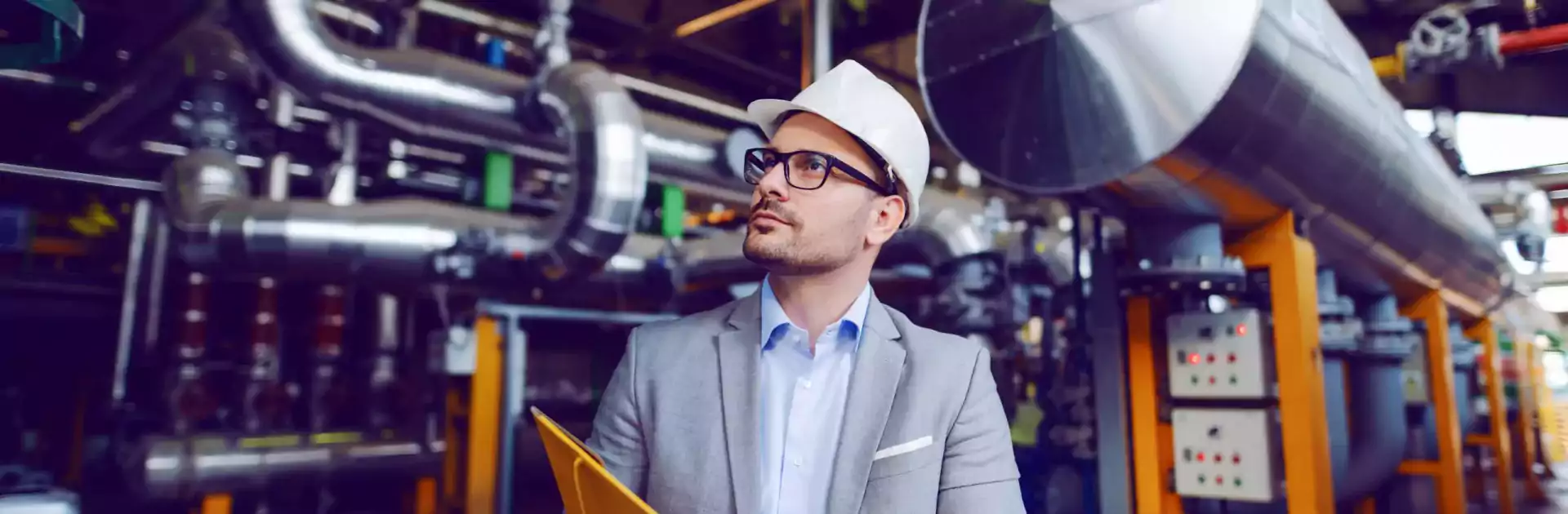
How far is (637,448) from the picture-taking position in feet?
3.16

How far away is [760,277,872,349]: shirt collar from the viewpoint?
3.22 ft

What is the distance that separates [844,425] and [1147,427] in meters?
2.22

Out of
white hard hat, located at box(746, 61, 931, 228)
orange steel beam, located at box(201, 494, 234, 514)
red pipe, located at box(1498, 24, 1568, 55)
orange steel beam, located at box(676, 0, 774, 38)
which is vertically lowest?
orange steel beam, located at box(201, 494, 234, 514)

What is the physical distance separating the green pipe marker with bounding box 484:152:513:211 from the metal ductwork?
99cm

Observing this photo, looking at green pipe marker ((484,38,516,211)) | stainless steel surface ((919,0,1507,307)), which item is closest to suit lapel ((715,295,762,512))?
stainless steel surface ((919,0,1507,307))

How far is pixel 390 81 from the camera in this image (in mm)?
3465

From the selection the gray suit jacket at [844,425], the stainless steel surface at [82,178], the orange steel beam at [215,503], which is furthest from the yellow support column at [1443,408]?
the stainless steel surface at [82,178]

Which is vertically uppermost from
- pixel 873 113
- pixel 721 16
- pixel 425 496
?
pixel 721 16

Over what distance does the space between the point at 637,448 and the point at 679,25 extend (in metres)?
5.09

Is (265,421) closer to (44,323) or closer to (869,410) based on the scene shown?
(44,323)

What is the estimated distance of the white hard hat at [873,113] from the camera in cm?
93

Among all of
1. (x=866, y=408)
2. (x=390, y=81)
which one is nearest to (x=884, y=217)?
(x=866, y=408)

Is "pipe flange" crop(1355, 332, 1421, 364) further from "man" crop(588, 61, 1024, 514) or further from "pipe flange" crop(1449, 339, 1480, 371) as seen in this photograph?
"man" crop(588, 61, 1024, 514)

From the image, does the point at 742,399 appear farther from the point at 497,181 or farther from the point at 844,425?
the point at 497,181
